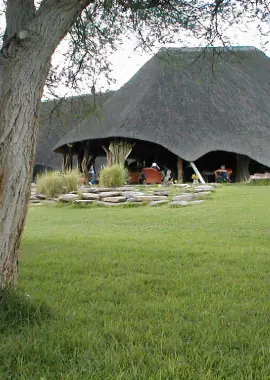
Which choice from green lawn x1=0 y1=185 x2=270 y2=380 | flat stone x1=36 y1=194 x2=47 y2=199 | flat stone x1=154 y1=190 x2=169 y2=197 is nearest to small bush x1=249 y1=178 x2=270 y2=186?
flat stone x1=154 y1=190 x2=169 y2=197

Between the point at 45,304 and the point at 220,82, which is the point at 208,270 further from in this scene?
the point at 220,82

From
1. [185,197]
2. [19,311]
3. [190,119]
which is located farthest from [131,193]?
[19,311]

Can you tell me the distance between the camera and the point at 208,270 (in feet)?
14.1

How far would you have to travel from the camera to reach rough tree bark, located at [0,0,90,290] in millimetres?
2850

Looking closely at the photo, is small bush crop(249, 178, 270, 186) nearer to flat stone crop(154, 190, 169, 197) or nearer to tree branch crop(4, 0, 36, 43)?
flat stone crop(154, 190, 169, 197)

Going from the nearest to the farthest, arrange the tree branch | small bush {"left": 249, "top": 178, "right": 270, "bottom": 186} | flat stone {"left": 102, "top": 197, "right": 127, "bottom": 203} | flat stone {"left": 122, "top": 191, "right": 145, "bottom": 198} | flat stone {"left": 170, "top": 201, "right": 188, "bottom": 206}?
the tree branch < flat stone {"left": 170, "top": 201, "right": 188, "bottom": 206} < flat stone {"left": 102, "top": 197, "right": 127, "bottom": 203} < flat stone {"left": 122, "top": 191, "right": 145, "bottom": 198} < small bush {"left": 249, "top": 178, "right": 270, "bottom": 186}

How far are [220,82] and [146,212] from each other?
45.3 feet

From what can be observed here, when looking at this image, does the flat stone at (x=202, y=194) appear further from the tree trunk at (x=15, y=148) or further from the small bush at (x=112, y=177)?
the tree trunk at (x=15, y=148)

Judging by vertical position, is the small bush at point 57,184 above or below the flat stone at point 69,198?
above

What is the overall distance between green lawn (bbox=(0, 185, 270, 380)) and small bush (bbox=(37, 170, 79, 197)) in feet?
29.7

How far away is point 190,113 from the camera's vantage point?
2042 cm

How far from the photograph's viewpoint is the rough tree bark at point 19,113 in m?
2.85

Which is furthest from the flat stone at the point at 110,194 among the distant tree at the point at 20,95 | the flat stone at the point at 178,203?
the distant tree at the point at 20,95

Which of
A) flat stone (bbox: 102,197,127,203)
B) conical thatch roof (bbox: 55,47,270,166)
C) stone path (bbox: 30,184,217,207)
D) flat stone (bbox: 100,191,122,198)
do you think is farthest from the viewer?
conical thatch roof (bbox: 55,47,270,166)
